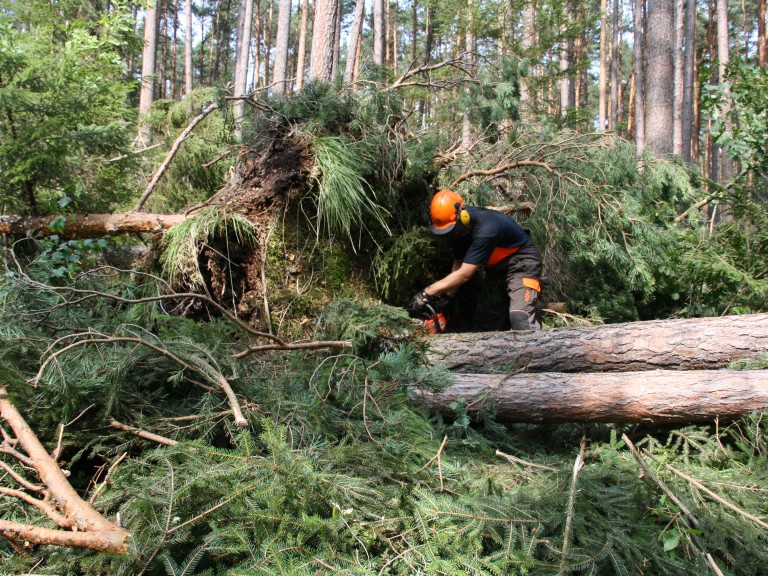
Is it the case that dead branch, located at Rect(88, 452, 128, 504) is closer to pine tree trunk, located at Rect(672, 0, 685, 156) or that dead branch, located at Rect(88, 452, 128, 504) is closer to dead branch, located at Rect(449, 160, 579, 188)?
dead branch, located at Rect(449, 160, 579, 188)

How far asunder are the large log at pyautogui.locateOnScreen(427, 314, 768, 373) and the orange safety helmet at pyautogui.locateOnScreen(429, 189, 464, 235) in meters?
1.16

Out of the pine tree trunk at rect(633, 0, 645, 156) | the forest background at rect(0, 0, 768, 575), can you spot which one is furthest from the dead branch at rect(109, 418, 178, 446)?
the pine tree trunk at rect(633, 0, 645, 156)

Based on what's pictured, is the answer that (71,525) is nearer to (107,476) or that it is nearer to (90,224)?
(107,476)

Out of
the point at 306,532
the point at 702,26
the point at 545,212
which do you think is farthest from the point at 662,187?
the point at 702,26

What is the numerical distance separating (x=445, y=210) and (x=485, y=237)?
0.42m

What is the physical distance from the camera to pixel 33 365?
8.98 ft

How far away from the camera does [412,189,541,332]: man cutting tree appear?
4656mm

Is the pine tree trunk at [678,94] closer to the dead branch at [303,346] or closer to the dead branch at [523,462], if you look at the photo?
the dead branch at [523,462]

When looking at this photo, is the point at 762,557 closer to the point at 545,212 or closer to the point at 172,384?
the point at 172,384

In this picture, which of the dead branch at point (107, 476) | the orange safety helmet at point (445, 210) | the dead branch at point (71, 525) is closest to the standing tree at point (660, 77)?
the orange safety helmet at point (445, 210)

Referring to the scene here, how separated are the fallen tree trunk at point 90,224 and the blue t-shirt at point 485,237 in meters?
2.50

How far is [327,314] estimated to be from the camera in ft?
12.3

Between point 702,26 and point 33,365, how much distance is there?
31.9 m

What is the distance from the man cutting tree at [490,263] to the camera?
183 inches
